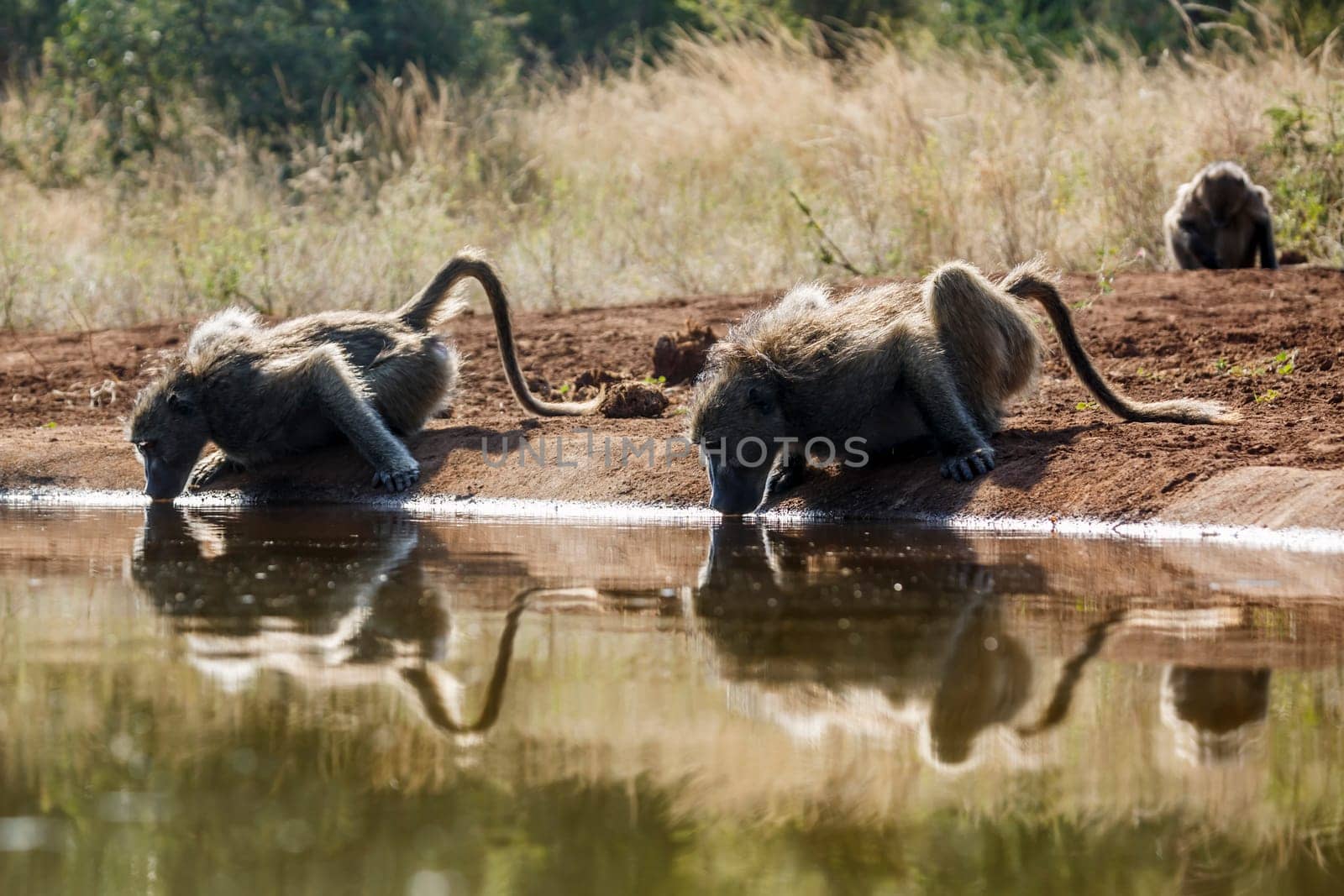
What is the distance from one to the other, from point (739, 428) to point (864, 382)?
A: 518 millimetres

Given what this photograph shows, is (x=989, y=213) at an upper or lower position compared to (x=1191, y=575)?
upper

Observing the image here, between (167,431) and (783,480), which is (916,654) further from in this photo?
(167,431)

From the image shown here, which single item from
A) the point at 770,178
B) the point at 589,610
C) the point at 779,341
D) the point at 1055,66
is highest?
the point at 1055,66

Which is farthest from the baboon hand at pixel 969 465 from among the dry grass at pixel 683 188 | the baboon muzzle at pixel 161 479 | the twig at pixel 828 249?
the twig at pixel 828 249

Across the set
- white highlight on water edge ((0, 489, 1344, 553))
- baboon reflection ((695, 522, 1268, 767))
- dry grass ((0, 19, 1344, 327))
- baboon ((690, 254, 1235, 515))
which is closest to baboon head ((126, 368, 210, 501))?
white highlight on water edge ((0, 489, 1344, 553))

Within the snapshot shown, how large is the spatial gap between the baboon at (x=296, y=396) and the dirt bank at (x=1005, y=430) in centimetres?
17

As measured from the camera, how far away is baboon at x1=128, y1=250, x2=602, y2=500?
7.45 meters

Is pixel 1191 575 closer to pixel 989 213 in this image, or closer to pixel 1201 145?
pixel 989 213

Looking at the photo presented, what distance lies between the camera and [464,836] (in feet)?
7.97

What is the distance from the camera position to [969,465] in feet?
20.9

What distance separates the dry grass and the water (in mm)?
6302

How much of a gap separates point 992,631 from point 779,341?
2.83m

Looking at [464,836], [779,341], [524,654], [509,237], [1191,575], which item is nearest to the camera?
[464,836]

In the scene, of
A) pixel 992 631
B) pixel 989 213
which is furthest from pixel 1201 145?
pixel 992 631
